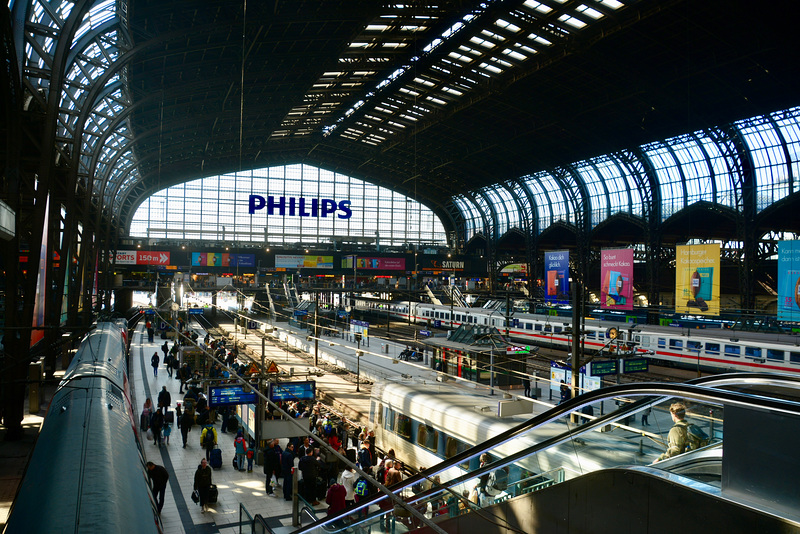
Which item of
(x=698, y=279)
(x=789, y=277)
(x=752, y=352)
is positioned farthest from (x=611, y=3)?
(x=752, y=352)

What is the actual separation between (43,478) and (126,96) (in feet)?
107

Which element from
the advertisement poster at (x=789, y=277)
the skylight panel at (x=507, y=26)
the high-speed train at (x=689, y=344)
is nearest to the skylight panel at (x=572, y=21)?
the skylight panel at (x=507, y=26)

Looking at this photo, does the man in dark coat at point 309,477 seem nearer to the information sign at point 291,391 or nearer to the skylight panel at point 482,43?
the information sign at point 291,391

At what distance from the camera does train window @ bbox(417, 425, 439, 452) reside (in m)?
12.9

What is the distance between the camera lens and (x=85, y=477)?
429cm

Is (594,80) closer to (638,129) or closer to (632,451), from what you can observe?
(638,129)

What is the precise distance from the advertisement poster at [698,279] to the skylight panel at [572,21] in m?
14.0

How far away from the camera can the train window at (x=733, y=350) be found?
23256 mm

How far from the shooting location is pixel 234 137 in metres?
49.8

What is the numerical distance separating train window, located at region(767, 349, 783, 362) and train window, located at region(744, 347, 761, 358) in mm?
421

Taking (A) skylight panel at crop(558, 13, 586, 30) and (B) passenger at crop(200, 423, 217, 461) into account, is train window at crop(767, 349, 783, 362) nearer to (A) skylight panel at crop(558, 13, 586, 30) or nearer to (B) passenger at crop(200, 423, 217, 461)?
(A) skylight panel at crop(558, 13, 586, 30)

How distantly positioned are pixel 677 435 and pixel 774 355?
2204 cm

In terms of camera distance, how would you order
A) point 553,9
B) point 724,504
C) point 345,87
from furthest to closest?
point 345,87
point 553,9
point 724,504

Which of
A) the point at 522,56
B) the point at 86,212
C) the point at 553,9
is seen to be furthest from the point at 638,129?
the point at 86,212
